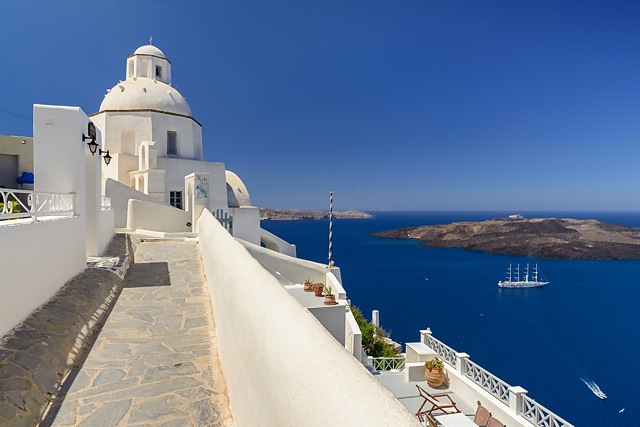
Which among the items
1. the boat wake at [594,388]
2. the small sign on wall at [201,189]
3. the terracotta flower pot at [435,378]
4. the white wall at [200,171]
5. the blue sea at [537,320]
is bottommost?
the boat wake at [594,388]

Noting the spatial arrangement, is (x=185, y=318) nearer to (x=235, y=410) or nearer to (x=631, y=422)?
(x=235, y=410)

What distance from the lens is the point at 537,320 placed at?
4097cm

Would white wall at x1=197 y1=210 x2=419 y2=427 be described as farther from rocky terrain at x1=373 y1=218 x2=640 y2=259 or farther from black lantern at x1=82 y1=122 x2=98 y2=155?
rocky terrain at x1=373 y1=218 x2=640 y2=259

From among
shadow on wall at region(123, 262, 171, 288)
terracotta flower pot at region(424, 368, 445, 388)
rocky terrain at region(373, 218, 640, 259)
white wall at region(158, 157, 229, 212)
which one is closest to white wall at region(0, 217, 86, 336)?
shadow on wall at region(123, 262, 171, 288)

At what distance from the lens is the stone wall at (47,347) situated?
2662mm

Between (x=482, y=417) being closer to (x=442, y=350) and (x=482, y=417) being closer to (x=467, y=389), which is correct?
(x=467, y=389)

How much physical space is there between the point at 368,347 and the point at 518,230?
100091mm

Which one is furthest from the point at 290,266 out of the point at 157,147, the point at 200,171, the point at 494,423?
the point at 157,147

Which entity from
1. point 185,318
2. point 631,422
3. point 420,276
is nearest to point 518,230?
point 420,276

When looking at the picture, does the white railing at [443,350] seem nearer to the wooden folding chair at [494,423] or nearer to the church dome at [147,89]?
the wooden folding chair at [494,423]

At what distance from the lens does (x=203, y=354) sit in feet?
12.5

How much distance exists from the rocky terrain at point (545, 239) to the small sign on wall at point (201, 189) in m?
87.7

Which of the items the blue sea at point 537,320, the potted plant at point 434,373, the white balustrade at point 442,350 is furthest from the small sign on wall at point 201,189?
the blue sea at point 537,320

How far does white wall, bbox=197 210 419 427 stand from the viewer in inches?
43.7
